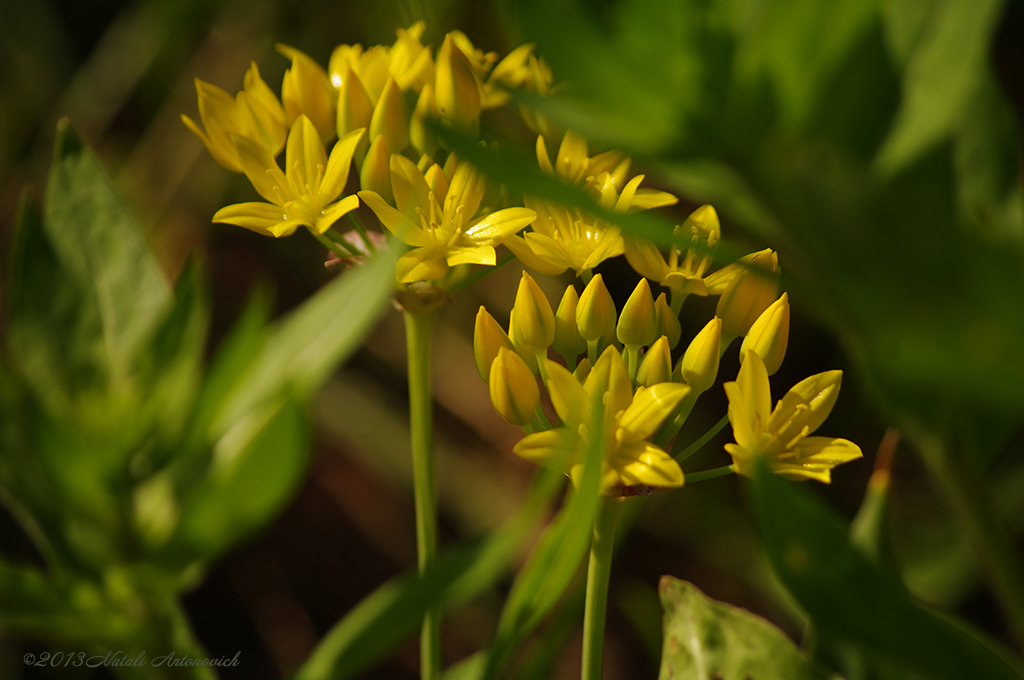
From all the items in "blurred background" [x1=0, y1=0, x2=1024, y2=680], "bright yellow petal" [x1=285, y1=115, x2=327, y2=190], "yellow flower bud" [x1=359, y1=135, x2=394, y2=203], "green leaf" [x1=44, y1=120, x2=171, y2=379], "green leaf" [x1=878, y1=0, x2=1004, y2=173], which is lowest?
"blurred background" [x1=0, y1=0, x2=1024, y2=680]

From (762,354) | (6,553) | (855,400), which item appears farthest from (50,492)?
(855,400)

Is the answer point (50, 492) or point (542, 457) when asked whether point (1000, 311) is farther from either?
point (50, 492)

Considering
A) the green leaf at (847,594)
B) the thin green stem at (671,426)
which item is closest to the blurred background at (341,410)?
the thin green stem at (671,426)

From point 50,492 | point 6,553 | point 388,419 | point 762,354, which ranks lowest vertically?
point 6,553

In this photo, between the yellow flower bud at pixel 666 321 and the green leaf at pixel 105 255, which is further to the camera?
the green leaf at pixel 105 255

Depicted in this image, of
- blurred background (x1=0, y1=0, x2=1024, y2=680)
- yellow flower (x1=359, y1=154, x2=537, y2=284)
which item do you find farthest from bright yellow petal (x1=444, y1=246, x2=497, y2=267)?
blurred background (x1=0, y1=0, x2=1024, y2=680)

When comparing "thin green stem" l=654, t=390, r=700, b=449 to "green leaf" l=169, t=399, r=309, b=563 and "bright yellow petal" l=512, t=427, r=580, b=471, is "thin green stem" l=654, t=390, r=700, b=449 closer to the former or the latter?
"bright yellow petal" l=512, t=427, r=580, b=471

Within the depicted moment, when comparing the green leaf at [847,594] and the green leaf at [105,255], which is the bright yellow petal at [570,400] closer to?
the green leaf at [847,594]
